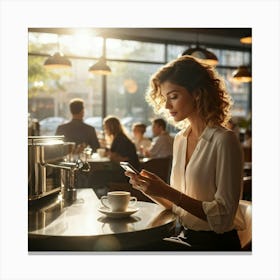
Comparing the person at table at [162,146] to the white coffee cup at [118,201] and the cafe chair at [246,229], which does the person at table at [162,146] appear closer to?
the cafe chair at [246,229]

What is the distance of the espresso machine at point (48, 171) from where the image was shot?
190cm

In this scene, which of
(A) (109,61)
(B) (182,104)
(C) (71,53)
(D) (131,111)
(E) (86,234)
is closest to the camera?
(E) (86,234)

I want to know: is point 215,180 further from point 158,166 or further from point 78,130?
point 78,130

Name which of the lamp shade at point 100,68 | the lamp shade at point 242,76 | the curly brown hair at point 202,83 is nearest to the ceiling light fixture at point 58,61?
the lamp shade at point 100,68

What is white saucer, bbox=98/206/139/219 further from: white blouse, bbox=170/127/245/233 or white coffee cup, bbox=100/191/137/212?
white blouse, bbox=170/127/245/233

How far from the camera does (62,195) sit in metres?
2.01

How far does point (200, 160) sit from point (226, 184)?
161 mm

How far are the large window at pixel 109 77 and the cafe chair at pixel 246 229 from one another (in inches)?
48.1
